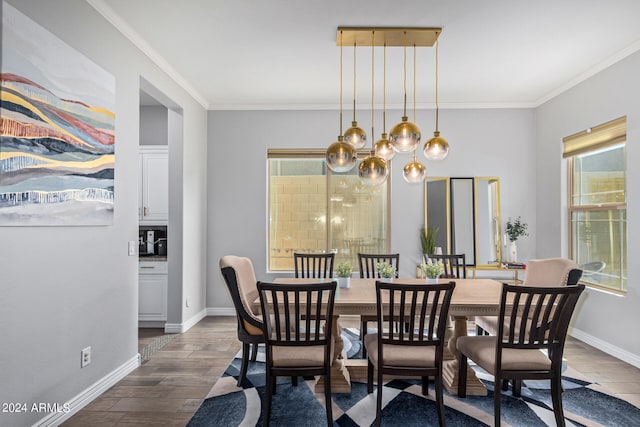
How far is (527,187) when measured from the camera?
204 inches

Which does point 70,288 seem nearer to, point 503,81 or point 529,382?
point 529,382

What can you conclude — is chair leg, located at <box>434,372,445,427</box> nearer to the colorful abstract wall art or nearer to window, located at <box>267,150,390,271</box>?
the colorful abstract wall art

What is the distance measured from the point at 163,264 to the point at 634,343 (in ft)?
15.9

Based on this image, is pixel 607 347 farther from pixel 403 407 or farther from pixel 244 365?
pixel 244 365

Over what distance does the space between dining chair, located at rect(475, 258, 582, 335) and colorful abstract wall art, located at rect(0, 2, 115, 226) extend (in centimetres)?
311

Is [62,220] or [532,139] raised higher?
[532,139]

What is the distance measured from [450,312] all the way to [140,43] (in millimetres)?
3345

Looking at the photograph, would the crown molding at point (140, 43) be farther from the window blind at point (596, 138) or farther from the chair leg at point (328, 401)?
the window blind at point (596, 138)

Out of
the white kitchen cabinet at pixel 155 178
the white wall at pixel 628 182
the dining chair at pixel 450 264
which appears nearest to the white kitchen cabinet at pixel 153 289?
the white kitchen cabinet at pixel 155 178

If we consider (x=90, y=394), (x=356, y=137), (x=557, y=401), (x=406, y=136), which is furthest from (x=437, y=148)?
(x=90, y=394)

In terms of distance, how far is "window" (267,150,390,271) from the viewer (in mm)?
5336

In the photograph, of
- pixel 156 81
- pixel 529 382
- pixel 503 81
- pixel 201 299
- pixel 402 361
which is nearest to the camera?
pixel 402 361

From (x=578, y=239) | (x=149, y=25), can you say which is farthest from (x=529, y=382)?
(x=149, y=25)

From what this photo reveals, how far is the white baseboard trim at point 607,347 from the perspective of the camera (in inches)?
136
